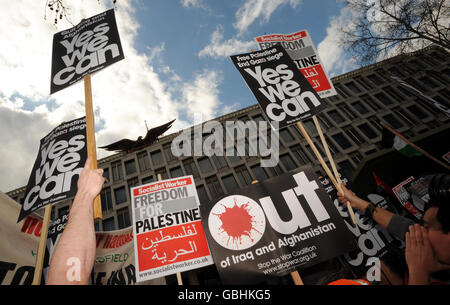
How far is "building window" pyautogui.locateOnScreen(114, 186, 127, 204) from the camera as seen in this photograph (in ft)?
86.8

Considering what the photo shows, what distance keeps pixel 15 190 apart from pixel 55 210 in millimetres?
7933

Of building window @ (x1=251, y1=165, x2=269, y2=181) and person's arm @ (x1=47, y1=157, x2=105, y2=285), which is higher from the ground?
building window @ (x1=251, y1=165, x2=269, y2=181)

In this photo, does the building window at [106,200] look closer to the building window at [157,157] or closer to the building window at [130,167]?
the building window at [130,167]

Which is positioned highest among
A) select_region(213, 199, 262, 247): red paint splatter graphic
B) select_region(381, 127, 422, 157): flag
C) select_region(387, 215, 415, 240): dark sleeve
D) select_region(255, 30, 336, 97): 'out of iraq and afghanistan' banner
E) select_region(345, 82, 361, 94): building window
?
select_region(345, 82, 361, 94): building window

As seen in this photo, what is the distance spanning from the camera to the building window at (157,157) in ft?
94.5

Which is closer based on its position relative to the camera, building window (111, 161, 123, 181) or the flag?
the flag

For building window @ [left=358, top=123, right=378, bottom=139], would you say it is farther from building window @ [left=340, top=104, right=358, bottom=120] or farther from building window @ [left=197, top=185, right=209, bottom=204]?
building window @ [left=197, top=185, right=209, bottom=204]

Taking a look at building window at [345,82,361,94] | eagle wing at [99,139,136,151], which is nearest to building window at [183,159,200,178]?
eagle wing at [99,139,136,151]

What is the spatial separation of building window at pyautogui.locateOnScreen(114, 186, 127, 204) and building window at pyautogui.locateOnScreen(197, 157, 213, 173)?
10109 mm

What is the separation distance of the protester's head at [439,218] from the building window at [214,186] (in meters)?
23.6

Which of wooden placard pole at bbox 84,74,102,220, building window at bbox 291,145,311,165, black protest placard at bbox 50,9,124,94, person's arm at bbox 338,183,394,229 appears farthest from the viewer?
building window at bbox 291,145,311,165

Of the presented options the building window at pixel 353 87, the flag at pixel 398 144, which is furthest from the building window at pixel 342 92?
the flag at pixel 398 144

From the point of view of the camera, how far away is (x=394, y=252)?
164 inches
